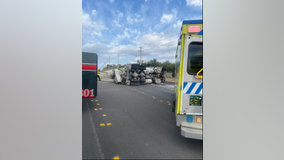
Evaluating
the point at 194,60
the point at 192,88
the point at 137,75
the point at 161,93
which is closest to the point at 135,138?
the point at 192,88

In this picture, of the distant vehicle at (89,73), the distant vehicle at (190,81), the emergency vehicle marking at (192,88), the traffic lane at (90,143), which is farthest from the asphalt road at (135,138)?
the emergency vehicle marking at (192,88)

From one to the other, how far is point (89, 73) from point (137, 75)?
10.0 meters

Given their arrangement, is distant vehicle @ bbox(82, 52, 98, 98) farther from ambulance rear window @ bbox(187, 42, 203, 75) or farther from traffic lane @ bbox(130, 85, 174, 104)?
traffic lane @ bbox(130, 85, 174, 104)

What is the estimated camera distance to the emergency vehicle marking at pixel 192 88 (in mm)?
3066

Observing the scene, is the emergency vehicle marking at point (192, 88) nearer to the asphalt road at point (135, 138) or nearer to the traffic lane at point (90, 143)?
the asphalt road at point (135, 138)

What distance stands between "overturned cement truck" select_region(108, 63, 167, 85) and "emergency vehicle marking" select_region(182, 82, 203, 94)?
1152 centimetres

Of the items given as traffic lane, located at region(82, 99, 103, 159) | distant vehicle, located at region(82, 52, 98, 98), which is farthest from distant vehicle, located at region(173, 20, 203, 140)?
distant vehicle, located at region(82, 52, 98, 98)

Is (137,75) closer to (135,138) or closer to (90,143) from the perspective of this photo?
(135,138)

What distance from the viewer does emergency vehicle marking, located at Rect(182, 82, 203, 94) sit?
10.1 ft

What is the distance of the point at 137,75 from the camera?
48.9ft

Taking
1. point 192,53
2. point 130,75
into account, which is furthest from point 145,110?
point 130,75
